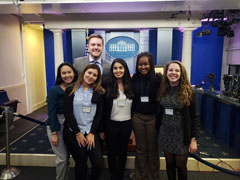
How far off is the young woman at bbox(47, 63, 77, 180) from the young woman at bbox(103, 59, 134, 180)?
438 millimetres

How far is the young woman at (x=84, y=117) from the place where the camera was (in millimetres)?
1650

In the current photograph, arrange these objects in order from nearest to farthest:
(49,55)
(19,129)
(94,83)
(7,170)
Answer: (94,83)
(7,170)
(19,129)
(49,55)

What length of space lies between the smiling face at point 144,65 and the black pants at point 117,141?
1.84ft

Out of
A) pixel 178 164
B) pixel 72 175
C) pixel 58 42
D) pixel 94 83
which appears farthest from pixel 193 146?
pixel 58 42

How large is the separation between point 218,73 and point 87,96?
219 inches

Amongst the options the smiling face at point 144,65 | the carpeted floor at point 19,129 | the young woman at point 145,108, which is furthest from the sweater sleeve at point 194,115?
the carpeted floor at point 19,129

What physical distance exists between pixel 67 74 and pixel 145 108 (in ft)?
2.91

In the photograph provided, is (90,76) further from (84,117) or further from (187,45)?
(187,45)

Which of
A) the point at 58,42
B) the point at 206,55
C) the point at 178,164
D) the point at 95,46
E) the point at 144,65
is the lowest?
the point at 178,164

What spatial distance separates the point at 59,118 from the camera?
1782 mm

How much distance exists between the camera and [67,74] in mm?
1772

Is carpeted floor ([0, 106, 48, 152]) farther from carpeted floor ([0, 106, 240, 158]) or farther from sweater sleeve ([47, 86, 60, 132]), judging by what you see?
sweater sleeve ([47, 86, 60, 132])

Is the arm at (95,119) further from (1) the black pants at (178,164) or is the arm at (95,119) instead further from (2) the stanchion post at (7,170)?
(2) the stanchion post at (7,170)

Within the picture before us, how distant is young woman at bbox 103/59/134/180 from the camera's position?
1.79m
